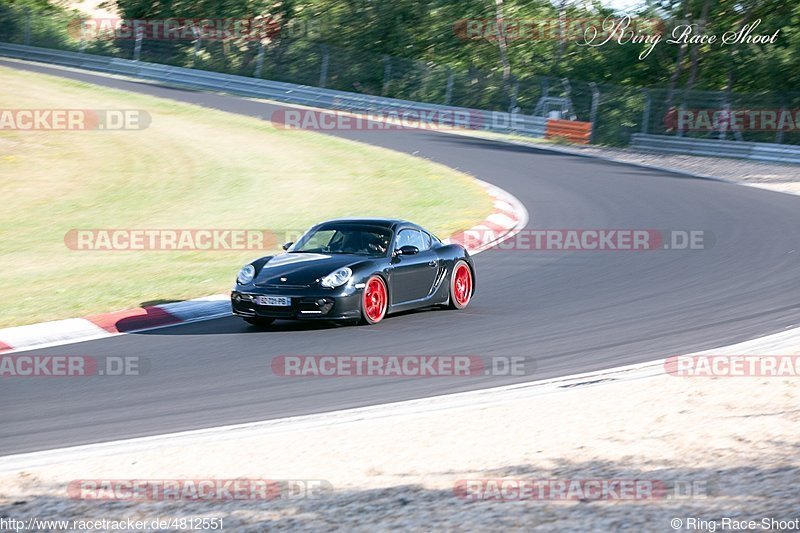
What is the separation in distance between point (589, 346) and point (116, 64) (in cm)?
3871

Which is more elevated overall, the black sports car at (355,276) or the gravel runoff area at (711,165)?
the black sports car at (355,276)

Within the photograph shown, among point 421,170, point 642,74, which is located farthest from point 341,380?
point 642,74

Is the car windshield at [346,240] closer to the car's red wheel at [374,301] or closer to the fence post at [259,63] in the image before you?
the car's red wheel at [374,301]

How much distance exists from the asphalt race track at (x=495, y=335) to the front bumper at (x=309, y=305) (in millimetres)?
204

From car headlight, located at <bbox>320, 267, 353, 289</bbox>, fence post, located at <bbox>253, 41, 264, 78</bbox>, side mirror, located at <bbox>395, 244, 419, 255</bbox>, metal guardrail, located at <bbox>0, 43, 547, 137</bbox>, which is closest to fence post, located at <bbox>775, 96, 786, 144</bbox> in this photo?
metal guardrail, located at <bbox>0, 43, 547, 137</bbox>

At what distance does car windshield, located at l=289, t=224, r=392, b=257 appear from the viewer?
501 inches

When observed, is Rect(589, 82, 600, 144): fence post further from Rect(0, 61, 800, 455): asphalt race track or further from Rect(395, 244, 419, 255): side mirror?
Rect(395, 244, 419, 255): side mirror

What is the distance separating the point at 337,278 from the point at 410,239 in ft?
5.37

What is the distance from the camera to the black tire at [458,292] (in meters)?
13.2

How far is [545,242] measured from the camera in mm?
18016

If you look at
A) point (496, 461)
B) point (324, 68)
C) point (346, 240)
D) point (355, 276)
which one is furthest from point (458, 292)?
point (324, 68)

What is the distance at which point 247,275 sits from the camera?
1216 centimetres

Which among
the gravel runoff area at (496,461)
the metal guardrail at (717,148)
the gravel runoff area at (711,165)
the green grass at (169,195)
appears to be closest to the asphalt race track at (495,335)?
the gravel runoff area at (496,461)

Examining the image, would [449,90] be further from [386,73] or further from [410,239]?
[410,239]
